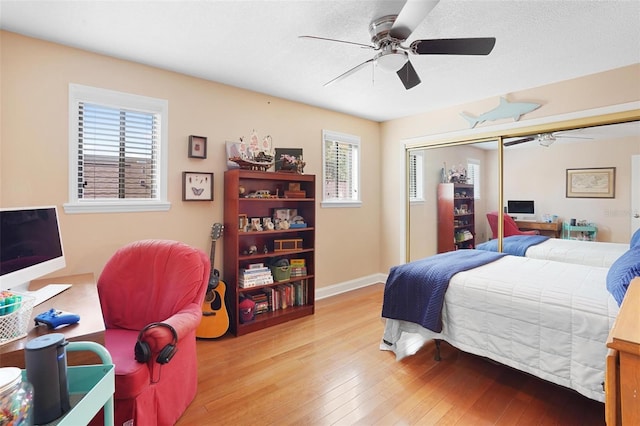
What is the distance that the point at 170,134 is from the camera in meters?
2.88

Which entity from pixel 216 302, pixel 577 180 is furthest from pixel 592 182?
pixel 216 302

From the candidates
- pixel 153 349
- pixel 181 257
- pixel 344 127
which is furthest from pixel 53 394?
pixel 344 127

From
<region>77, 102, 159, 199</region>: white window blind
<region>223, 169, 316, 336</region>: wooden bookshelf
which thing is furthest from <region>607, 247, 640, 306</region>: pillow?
<region>77, 102, 159, 199</region>: white window blind

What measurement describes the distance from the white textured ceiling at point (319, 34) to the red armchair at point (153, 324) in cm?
155

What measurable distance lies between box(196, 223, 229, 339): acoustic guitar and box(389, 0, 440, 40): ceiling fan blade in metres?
2.50

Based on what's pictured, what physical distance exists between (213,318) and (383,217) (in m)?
2.97

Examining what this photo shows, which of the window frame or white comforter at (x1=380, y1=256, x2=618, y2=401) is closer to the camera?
white comforter at (x1=380, y1=256, x2=618, y2=401)

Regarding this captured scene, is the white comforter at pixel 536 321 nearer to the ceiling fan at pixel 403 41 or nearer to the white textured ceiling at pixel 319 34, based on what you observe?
the ceiling fan at pixel 403 41

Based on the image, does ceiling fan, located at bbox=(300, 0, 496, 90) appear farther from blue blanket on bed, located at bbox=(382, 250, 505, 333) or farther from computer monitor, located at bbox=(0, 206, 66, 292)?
computer monitor, located at bbox=(0, 206, 66, 292)

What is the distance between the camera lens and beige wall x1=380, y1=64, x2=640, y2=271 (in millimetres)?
2834

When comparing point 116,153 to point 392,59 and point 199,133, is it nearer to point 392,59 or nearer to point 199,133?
point 199,133

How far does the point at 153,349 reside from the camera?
5.13 feet

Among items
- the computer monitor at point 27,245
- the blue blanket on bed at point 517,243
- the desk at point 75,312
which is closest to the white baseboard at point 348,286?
the blue blanket on bed at point 517,243

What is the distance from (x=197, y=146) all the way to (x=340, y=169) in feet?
6.73
